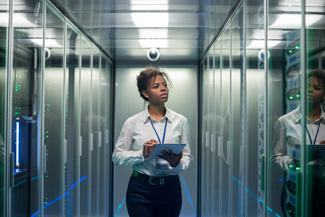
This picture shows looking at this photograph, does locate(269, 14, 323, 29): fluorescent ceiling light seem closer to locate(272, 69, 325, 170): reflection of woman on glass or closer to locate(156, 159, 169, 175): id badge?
locate(272, 69, 325, 170): reflection of woman on glass

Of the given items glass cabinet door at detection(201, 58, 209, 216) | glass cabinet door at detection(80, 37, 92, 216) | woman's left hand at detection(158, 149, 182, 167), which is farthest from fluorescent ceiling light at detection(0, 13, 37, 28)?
glass cabinet door at detection(201, 58, 209, 216)

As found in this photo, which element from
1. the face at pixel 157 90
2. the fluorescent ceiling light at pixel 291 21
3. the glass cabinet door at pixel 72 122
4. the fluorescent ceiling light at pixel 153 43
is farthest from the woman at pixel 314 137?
the fluorescent ceiling light at pixel 153 43

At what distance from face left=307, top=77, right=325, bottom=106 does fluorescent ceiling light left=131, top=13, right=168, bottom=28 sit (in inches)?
85.4

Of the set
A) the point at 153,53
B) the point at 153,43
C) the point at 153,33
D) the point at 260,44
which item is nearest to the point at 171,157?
the point at 260,44

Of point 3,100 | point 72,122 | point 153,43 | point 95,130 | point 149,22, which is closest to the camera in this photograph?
point 3,100

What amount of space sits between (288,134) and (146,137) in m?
1.13

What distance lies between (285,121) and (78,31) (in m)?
2.75

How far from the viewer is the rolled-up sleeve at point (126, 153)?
2.60 m

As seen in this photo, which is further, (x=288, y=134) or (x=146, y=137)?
(x=146, y=137)

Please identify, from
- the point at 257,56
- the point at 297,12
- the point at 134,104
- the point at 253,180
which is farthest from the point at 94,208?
the point at 297,12

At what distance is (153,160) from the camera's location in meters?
2.64

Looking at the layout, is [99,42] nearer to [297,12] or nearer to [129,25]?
[129,25]

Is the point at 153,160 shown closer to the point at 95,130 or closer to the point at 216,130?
the point at 216,130

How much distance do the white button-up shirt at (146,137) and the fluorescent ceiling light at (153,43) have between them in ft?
7.45
